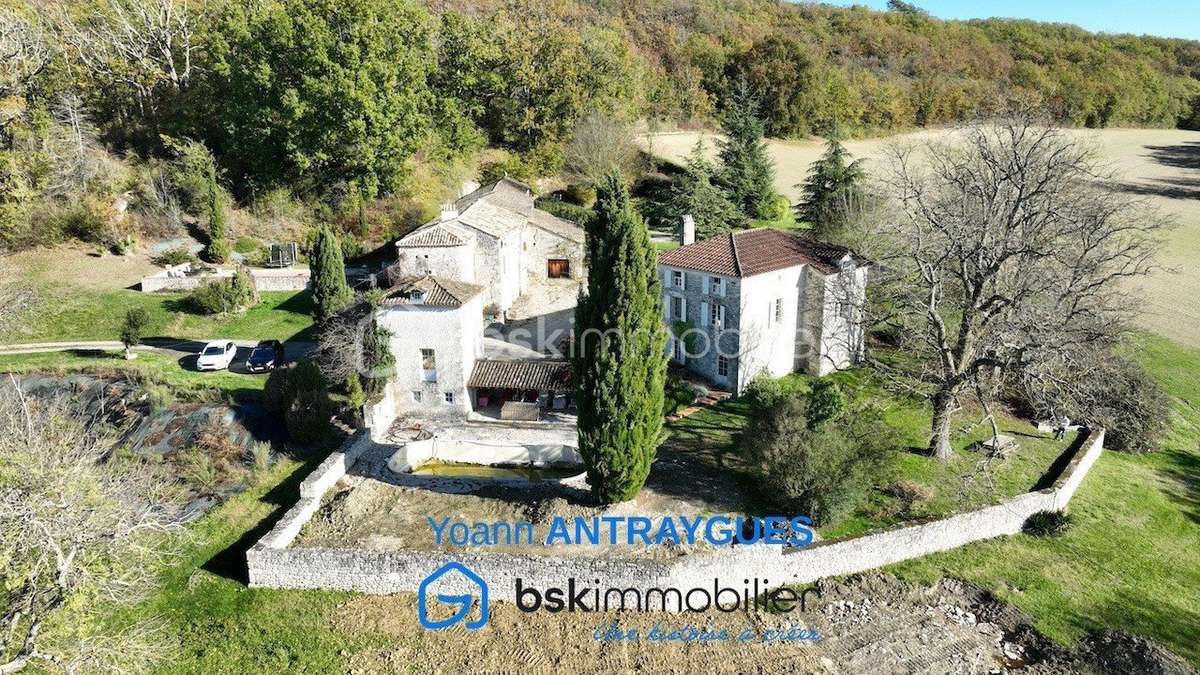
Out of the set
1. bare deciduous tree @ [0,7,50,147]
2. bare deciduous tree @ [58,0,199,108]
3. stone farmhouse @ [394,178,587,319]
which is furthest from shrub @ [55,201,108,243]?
stone farmhouse @ [394,178,587,319]

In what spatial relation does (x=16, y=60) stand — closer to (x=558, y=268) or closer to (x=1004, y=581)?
(x=558, y=268)

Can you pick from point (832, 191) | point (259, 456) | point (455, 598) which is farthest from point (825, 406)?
point (832, 191)

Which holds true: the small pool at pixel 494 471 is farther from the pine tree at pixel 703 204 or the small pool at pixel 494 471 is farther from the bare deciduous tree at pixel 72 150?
the bare deciduous tree at pixel 72 150

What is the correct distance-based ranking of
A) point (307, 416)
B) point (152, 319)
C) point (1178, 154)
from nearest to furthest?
point (307, 416), point (152, 319), point (1178, 154)

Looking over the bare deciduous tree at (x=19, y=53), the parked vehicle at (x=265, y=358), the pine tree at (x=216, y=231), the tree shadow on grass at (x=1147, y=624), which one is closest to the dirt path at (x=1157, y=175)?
the tree shadow on grass at (x=1147, y=624)

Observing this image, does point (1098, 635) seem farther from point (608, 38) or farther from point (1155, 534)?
point (608, 38)

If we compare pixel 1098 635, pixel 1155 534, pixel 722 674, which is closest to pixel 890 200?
pixel 1155 534
